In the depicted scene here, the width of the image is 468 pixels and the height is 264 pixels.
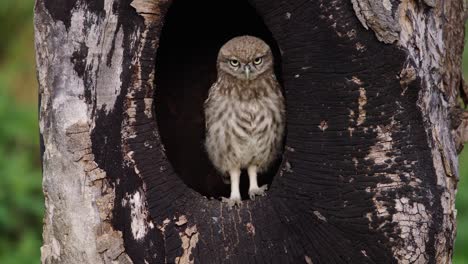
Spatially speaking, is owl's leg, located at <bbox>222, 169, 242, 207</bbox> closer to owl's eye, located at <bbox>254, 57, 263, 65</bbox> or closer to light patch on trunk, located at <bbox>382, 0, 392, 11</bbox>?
owl's eye, located at <bbox>254, 57, 263, 65</bbox>

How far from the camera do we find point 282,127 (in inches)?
181

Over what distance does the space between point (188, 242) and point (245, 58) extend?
1.16 meters

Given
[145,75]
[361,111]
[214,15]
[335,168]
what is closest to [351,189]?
[335,168]

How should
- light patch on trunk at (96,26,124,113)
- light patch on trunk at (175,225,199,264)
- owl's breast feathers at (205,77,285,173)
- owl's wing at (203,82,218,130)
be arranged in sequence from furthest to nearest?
1. owl's wing at (203,82,218,130)
2. owl's breast feathers at (205,77,285,173)
3. light patch on trunk at (175,225,199,264)
4. light patch on trunk at (96,26,124,113)

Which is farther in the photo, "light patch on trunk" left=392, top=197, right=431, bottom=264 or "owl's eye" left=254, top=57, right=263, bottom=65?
"owl's eye" left=254, top=57, right=263, bottom=65

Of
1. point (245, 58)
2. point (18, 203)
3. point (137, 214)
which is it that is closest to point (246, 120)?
point (245, 58)

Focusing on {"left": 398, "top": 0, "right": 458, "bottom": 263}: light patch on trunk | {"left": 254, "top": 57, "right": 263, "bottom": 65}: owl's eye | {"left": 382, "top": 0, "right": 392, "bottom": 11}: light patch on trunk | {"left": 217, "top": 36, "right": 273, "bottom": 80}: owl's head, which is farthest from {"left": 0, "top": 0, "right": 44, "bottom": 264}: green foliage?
{"left": 382, "top": 0, "right": 392, "bottom": 11}: light patch on trunk

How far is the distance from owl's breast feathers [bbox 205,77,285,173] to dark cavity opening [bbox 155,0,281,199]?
0.81 ft

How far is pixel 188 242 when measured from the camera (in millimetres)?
3740

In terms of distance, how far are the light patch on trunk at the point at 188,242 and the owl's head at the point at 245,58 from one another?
1.08m

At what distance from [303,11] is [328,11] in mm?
109

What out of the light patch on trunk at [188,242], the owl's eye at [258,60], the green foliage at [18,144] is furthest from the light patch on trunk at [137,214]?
the green foliage at [18,144]

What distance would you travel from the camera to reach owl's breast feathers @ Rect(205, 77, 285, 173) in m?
4.56

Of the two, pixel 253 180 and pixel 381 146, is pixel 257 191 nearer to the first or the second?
pixel 253 180
